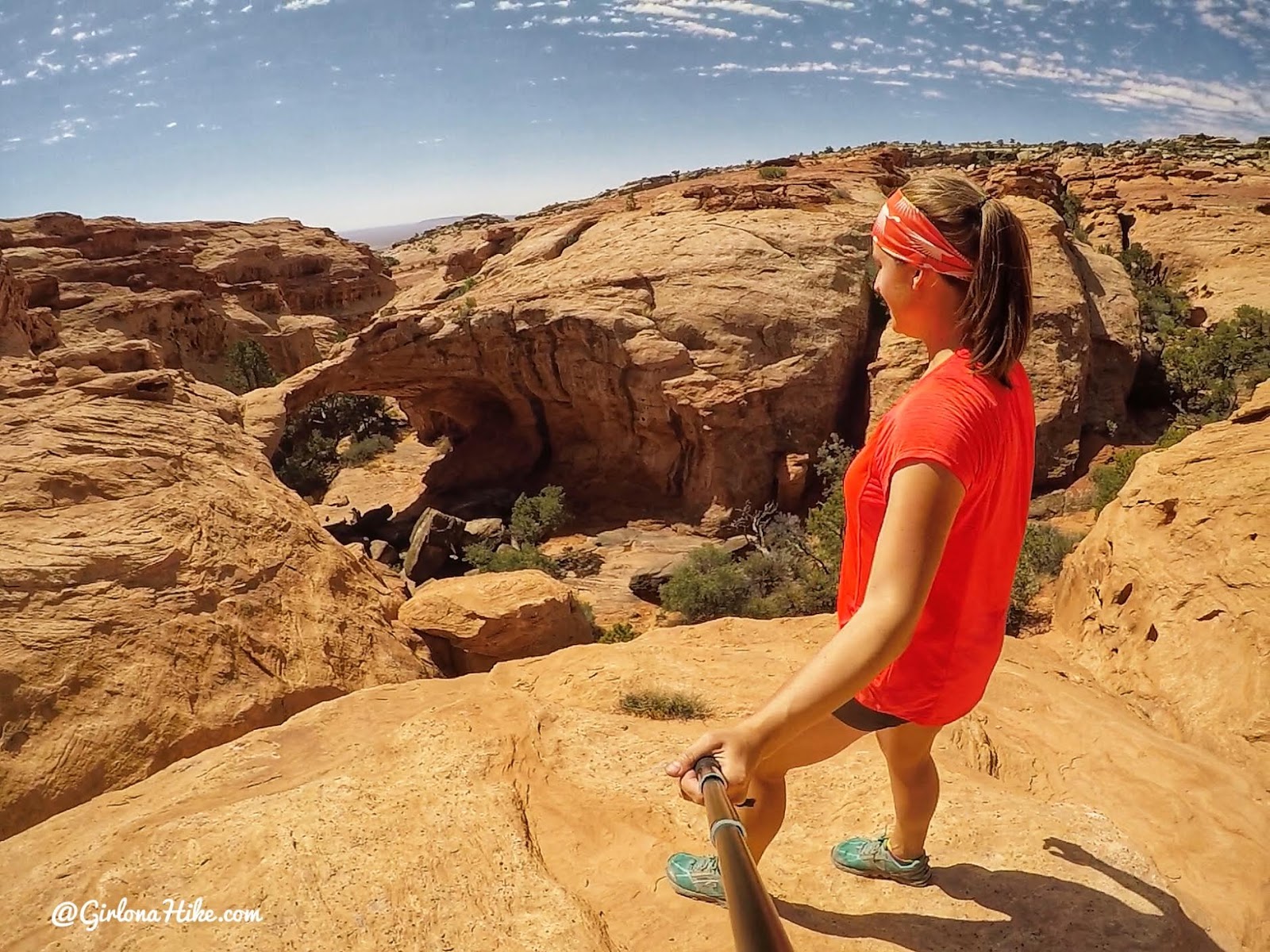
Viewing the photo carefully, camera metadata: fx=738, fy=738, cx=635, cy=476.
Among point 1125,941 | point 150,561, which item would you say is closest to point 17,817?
point 150,561

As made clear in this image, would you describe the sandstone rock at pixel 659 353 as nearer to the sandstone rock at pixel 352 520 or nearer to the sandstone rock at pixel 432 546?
the sandstone rock at pixel 352 520

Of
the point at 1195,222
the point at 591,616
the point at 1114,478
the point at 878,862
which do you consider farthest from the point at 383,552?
the point at 1195,222

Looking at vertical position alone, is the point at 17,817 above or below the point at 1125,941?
below

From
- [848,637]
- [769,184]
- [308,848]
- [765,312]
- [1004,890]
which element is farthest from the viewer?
[769,184]

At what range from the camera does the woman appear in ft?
5.02

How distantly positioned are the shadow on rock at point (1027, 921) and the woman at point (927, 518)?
0.81 meters

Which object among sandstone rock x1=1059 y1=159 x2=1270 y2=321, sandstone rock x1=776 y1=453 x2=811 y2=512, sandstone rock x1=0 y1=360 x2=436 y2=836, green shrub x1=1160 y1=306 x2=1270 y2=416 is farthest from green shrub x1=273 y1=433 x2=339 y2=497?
sandstone rock x1=1059 y1=159 x2=1270 y2=321

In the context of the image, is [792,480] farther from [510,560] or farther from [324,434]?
[324,434]

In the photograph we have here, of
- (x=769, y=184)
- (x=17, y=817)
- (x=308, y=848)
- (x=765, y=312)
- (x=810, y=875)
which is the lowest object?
(x=17, y=817)

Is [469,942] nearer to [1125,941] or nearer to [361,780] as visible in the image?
[361,780]

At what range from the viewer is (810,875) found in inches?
123

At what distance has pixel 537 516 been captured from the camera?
15.6 metres

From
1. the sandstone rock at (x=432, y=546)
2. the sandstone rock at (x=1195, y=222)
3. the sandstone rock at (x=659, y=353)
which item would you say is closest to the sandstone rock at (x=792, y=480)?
the sandstone rock at (x=659, y=353)

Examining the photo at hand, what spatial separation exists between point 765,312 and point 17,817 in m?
13.0
